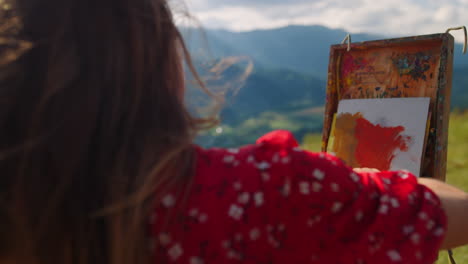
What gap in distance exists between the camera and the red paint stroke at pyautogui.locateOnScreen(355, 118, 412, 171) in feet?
4.61

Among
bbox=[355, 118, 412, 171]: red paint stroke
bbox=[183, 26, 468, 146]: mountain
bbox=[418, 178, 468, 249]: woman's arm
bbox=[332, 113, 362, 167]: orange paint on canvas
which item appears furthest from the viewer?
bbox=[183, 26, 468, 146]: mountain

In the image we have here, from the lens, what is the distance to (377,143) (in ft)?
4.83

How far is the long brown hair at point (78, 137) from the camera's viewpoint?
0.54 m

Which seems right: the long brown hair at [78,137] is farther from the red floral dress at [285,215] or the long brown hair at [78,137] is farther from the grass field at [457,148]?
the grass field at [457,148]

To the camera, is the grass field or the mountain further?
the mountain

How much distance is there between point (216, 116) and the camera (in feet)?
2.40

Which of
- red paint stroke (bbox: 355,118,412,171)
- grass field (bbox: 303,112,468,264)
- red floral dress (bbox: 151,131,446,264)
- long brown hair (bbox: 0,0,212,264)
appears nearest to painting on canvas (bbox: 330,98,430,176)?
red paint stroke (bbox: 355,118,412,171)

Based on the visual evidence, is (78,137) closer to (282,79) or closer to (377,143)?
(377,143)

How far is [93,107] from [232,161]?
231mm

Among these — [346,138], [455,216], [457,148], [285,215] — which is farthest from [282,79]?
[285,215]

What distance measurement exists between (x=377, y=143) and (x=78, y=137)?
1222 millimetres

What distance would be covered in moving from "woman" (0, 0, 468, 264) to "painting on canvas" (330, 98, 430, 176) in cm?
78

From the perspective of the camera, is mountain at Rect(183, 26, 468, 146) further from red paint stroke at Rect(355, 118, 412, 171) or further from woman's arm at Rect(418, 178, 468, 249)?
woman's arm at Rect(418, 178, 468, 249)

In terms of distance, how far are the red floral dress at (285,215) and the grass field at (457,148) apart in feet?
9.13
